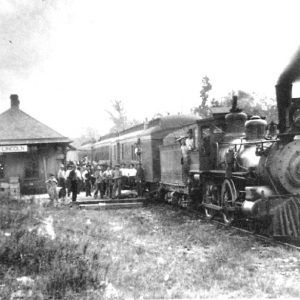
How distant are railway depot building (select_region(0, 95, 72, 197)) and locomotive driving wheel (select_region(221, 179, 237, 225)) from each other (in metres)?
11.7

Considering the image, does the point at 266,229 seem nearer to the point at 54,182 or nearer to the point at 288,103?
the point at 288,103

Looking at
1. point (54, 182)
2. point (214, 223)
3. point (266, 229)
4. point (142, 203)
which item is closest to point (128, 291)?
point (266, 229)

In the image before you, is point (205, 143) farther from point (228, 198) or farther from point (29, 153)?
point (29, 153)

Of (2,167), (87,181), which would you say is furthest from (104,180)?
(2,167)

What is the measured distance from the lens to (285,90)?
334 inches

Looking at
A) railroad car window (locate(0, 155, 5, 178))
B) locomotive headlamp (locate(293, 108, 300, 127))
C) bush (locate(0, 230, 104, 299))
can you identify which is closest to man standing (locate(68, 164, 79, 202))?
railroad car window (locate(0, 155, 5, 178))

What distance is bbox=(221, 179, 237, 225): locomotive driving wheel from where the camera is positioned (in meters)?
9.66

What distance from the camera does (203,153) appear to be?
36.5 feet

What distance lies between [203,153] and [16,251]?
21.2 ft

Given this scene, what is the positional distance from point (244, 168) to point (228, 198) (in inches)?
51.9

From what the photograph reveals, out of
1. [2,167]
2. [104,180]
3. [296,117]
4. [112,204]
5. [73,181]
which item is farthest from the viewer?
[2,167]

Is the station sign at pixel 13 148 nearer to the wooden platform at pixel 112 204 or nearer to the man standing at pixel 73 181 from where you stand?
the man standing at pixel 73 181

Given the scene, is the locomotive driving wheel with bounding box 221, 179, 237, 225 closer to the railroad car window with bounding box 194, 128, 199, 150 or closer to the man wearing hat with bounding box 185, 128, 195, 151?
the railroad car window with bounding box 194, 128, 199, 150

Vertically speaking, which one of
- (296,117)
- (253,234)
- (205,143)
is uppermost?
(296,117)
